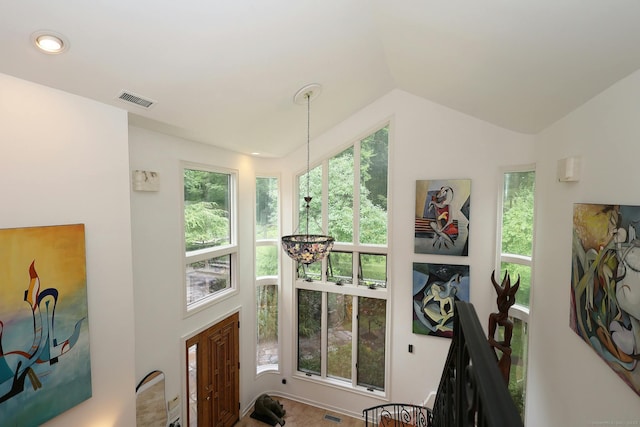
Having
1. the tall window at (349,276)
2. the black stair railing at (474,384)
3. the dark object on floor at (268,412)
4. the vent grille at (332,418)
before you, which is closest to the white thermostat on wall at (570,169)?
the black stair railing at (474,384)

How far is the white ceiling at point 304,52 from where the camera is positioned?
Result: 6.04 ft

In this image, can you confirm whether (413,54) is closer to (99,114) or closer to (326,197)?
(326,197)

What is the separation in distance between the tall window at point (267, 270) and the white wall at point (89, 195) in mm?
3023

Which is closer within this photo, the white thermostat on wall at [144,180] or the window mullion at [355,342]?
the white thermostat on wall at [144,180]

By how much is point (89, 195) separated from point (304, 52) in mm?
2323

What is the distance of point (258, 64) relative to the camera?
2.84 meters

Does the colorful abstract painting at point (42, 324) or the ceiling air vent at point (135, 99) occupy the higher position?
the ceiling air vent at point (135, 99)

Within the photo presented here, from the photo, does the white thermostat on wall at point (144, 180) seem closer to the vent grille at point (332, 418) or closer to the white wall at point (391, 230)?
the white wall at point (391, 230)

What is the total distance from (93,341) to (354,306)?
387cm

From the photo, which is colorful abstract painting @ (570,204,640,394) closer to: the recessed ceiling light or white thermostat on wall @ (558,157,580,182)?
white thermostat on wall @ (558,157,580,182)

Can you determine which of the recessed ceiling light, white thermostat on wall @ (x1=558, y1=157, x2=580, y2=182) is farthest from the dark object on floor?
the recessed ceiling light

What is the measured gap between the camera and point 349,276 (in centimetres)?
546

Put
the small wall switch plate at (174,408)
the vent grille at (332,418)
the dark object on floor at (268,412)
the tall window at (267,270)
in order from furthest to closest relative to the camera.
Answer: the tall window at (267,270) → the vent grille at (332,418) → the dark object on floor at (268,412) → the small wall switch plate at (174,408)

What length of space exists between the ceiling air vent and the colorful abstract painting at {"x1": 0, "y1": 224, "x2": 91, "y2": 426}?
1.15 meters
